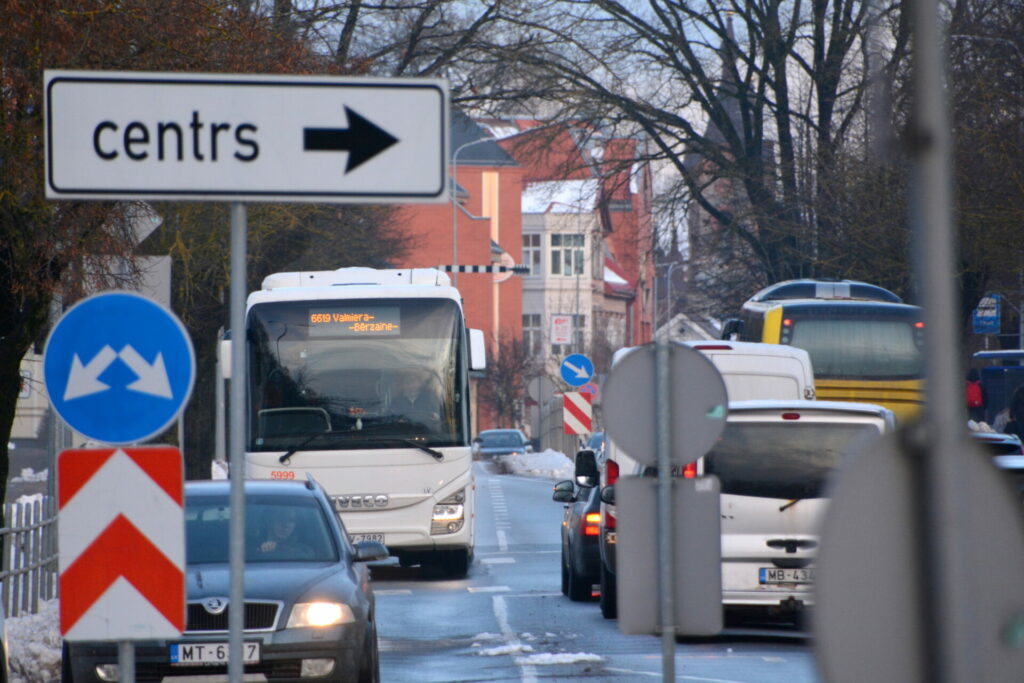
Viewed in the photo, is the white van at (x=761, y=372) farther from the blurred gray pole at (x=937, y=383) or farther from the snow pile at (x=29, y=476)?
the snow pile at (x=29, y=476)

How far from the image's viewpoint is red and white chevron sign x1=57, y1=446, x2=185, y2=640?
617 cm

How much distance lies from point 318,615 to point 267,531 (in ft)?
4.06

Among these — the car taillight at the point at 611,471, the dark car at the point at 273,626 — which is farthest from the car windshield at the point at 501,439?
the dark car at the point at 273,626

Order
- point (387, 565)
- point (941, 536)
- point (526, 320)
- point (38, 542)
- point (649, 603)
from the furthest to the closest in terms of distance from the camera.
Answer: point (526, 320)
point (387, 565)
point (38, 542)
point (649, 603)
point (941, 536)

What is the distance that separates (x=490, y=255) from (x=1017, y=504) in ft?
285

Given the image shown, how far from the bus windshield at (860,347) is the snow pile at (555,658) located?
1286 centimetres

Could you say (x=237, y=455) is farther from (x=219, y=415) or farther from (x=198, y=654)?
(x=219, y=415)

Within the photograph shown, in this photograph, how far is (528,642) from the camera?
13.5 metres

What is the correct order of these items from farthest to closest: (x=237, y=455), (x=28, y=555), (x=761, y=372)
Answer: (x=761, y=372), (x=28, y=555), (x=237, y=455)

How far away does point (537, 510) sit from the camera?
32250mm

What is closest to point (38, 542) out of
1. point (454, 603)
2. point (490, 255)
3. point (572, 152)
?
point (454, 603)

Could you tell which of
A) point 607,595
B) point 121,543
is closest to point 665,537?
point 121,543

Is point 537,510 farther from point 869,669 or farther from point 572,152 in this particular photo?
point 869,669

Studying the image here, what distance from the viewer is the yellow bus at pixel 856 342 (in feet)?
80.0
